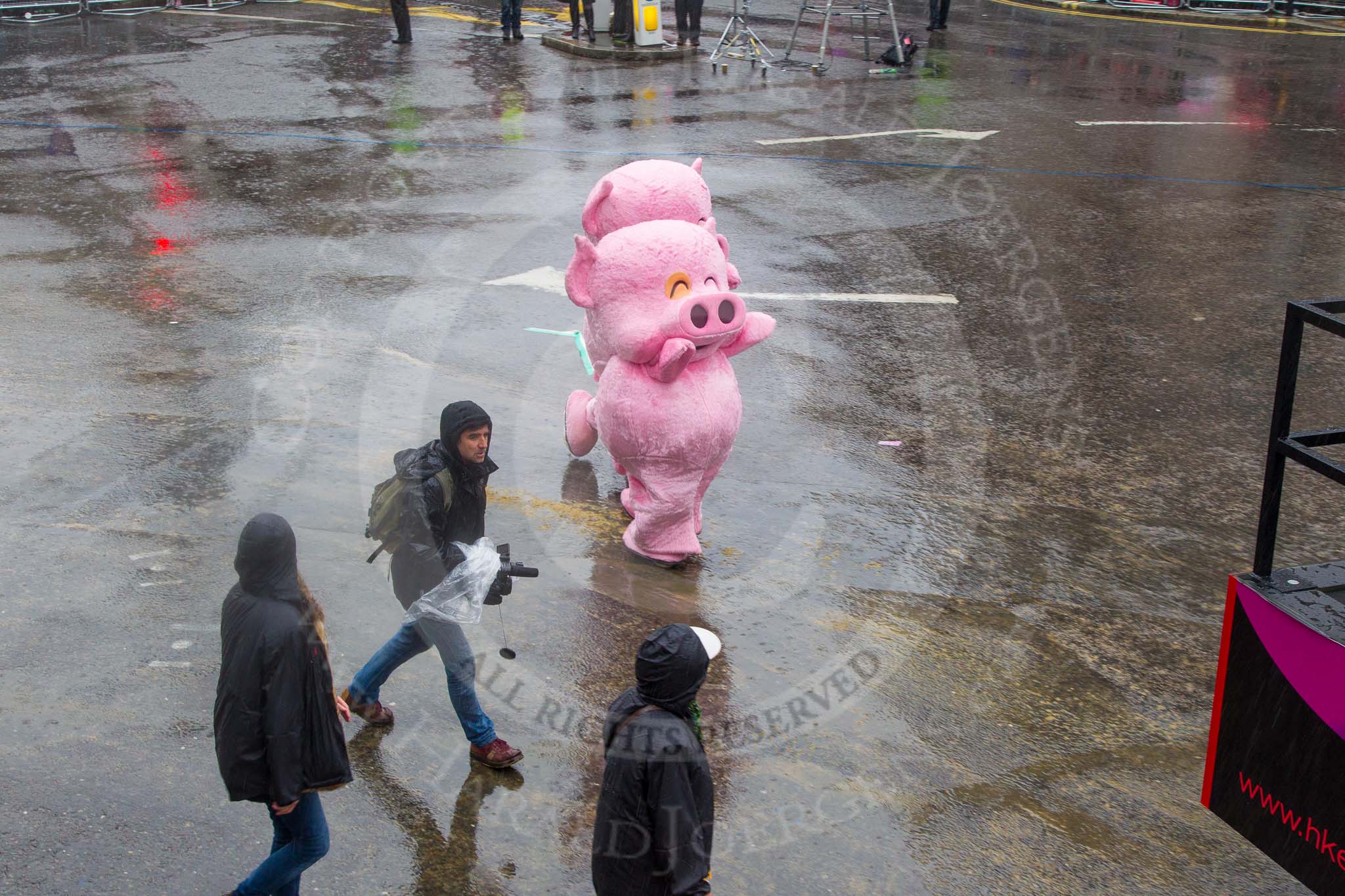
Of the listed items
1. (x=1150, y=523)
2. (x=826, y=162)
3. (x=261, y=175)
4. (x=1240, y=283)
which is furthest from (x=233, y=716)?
(x=826, y=162)

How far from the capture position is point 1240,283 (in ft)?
34.0

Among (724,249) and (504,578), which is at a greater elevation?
(724,249)

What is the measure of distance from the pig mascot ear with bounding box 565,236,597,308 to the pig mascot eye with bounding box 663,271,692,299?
371 mm

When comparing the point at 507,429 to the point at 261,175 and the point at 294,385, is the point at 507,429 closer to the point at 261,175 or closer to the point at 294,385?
the point at 294,385

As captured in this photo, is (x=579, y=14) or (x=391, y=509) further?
(x=579, y=14)

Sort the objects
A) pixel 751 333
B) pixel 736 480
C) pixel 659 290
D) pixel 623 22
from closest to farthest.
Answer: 1. pixel 659 290
2. pixel 751 333
3. pixel 736 480
4. pixel 623 22

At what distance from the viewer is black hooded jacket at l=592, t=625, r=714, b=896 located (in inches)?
137

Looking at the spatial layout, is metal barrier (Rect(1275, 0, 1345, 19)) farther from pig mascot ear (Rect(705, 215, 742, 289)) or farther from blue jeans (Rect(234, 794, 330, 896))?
blue jeans (Rect(234, 794, 330, 896))

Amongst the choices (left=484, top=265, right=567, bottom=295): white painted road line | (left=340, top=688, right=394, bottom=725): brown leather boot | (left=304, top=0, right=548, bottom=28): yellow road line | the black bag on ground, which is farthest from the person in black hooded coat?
(left=304, top=0, right=548, bottom=28): yellow road line

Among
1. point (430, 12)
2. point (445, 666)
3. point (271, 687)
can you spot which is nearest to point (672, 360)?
point (445, 666)

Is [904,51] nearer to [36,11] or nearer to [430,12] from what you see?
[430,12]

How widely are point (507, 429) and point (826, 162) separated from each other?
24.5 ft

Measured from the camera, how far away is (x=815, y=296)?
1009 cm

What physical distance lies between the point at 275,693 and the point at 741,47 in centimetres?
1856
